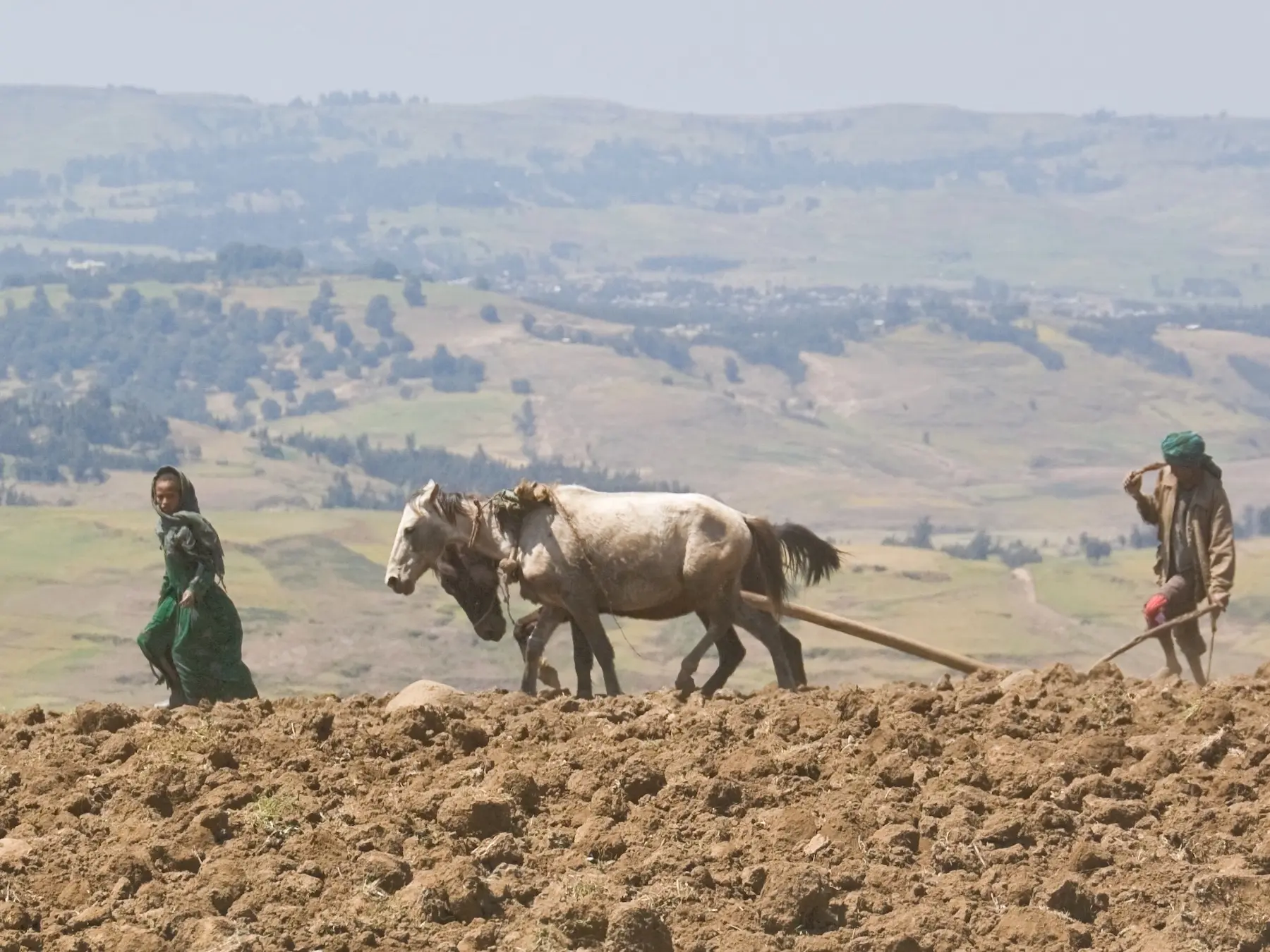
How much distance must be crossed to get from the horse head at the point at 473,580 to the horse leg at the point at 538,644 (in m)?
0.28

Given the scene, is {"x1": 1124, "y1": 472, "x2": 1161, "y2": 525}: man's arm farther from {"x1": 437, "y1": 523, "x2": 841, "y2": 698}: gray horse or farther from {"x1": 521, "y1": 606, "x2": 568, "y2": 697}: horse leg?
{"x1": 521, "y1": 606, "x2": 568, "y2": 697}: horse leg

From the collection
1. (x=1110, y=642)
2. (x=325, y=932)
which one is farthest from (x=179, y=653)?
(x=1110, y=642)

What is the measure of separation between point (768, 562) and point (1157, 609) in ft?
7.80

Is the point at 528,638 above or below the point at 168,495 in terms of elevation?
below

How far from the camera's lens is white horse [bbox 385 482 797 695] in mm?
14375

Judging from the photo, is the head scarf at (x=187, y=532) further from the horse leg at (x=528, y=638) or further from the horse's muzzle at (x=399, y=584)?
the horse leg at (x=528, y=638)

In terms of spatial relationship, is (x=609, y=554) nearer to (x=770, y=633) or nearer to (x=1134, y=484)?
(x=770, y=633)

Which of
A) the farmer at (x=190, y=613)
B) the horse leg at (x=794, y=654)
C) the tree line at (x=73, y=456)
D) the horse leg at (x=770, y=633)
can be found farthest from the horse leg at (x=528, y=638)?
the tree line at (x=73, y=456)

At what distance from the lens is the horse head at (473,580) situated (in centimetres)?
1493

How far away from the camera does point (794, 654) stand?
1547cm

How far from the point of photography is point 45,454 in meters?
191

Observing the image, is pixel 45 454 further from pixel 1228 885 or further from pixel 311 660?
pixel 1228 885

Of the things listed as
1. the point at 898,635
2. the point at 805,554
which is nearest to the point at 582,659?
the point at 805,554

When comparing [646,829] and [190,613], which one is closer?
[646,829]
